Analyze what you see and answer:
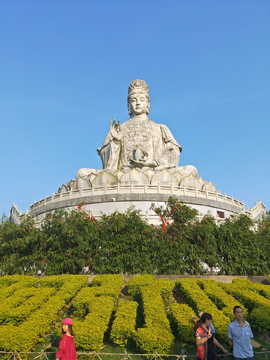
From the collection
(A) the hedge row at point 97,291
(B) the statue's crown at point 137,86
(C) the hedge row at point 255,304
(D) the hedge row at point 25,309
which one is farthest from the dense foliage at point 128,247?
(B) the statue's crown at point 137,86

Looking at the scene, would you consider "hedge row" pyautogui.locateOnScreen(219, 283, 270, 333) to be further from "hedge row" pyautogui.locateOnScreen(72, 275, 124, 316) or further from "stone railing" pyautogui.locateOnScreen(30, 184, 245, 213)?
"stone railing" pyautogui.locateOnScreen(30, 184, 245, 213)

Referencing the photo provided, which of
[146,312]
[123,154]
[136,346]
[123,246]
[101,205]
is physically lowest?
[136,346]

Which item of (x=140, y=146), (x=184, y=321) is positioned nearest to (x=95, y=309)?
(x=184, y=321)

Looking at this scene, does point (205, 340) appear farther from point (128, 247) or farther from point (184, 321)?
point (128, 247)

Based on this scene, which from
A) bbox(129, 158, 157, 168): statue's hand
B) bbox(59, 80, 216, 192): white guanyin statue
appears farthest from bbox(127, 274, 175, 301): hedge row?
bbox(129, 158, 157, 168): statue's hand

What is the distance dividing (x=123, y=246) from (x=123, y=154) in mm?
12322

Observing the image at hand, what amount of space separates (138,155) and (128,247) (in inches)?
441

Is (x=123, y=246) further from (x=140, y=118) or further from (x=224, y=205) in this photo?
(x=140, y=118)

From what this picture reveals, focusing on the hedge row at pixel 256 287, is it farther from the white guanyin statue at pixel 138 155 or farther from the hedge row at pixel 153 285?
the white guanyin statue at pixel 138 155

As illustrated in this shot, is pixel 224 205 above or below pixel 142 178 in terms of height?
below

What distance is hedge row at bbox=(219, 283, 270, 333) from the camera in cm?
615

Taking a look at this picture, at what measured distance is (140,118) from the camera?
23562 millimetres

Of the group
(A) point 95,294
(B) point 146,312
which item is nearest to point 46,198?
(A) point 95,294

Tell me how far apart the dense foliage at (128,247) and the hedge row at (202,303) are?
1837mm
